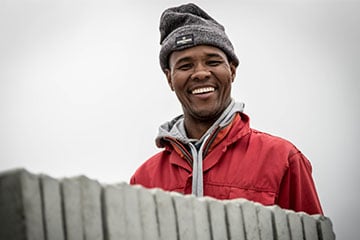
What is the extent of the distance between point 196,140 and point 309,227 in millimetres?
955

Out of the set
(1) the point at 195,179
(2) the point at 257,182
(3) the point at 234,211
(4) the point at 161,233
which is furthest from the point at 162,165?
(4) the point at 161,233

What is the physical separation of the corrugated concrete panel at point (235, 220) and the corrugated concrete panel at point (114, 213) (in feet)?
2.09

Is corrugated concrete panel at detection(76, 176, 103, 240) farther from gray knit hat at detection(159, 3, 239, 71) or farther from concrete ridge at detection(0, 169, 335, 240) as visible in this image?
gray knit hat at detection(159, 3, 239, 71)

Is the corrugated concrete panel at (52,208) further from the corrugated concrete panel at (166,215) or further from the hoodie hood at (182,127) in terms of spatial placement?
the hoodie hood at (182,127)

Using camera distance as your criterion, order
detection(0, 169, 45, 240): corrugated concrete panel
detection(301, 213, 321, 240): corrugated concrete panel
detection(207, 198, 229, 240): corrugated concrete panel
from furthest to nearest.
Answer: detection(301, 213, 321, 240): corrugated concrete panel, detection(207, 198, 229, 240): corrugated concrete panel, detection(0, 169, 45, 240): corrugated concrete panel

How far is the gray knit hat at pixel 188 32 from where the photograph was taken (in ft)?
13.2

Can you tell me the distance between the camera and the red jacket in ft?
12.4

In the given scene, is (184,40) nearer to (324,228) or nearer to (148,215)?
(324,228)

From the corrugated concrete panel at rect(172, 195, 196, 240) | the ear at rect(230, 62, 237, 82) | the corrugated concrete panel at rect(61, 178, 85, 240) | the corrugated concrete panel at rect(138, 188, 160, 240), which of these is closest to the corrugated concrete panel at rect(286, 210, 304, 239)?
the corrugated concrete panel at rect(172, 195, 196, 240)

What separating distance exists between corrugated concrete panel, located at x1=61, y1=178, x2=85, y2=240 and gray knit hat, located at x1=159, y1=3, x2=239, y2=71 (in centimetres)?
202

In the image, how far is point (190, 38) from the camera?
4.02 metres

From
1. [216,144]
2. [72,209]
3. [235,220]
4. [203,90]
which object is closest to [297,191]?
[216,144]

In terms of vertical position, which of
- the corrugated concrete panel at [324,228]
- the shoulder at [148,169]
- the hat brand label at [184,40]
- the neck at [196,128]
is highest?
the hat brand label at [184,40]

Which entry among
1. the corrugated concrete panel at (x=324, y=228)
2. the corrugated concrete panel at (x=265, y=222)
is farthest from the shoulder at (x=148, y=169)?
the corrugated concrete panel at (x=265, y=222)
